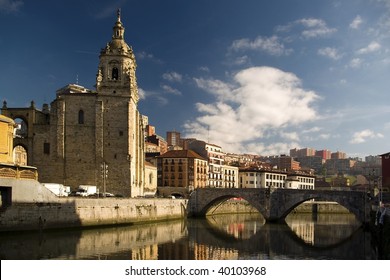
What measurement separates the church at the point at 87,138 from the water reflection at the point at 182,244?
1214cm

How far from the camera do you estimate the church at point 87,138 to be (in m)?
63.5

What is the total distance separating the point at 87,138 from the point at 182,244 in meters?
28.2

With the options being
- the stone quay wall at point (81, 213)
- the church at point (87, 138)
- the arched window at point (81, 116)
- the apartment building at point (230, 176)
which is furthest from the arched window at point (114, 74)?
the apartment building at point (230, 176)

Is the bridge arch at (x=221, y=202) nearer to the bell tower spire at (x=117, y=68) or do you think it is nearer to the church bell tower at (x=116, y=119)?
the church bell tower at (x=116, y=119)

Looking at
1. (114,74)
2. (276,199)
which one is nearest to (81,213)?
(114,74)

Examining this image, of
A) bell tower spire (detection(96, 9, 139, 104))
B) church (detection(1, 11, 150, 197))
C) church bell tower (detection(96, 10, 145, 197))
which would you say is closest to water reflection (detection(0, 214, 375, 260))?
church bell tower (detection(96, 10, 145, 197))

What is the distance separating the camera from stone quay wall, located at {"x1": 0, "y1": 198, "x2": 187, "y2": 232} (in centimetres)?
4246

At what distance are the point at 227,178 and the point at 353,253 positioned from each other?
69.4 m

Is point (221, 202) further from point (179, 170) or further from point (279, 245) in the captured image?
point (279, 245)

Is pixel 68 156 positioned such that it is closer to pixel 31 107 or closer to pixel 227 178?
pixel 31 107

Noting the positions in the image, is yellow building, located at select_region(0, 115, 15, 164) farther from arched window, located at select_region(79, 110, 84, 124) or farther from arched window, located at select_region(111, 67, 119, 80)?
arched window, located at select_region(111, 67, 119, 80)

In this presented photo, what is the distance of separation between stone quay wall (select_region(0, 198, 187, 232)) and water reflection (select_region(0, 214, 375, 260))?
1412 millimetres

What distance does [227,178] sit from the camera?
354 feet
